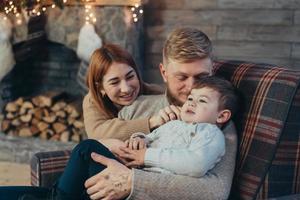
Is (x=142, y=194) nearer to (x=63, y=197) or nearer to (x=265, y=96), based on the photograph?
(x=63, y=197)

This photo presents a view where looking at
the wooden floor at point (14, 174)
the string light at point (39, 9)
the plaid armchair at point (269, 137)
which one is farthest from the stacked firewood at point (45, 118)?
the plaid armchair at point (269, 137)

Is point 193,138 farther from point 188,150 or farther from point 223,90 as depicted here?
point 223,90

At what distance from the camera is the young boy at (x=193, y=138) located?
137 centimetres

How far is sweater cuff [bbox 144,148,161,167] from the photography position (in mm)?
1419

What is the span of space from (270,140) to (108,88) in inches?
23.8

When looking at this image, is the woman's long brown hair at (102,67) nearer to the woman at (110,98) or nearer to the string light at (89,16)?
the woman at (110,98)

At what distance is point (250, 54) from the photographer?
3295 mm

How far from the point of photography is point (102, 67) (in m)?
1.73

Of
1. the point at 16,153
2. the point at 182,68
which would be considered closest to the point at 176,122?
the point at 182,68

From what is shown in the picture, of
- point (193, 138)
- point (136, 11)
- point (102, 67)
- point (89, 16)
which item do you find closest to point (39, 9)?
point (89, 16)

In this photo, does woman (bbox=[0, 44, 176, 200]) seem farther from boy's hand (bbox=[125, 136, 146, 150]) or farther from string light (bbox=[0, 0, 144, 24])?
string light (bbox=[0, 0, 144, 24])

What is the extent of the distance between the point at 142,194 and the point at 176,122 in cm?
28

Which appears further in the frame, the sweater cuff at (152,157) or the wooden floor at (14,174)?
the wooden floor at (14,174)

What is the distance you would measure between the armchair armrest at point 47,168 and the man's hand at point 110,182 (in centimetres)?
26
